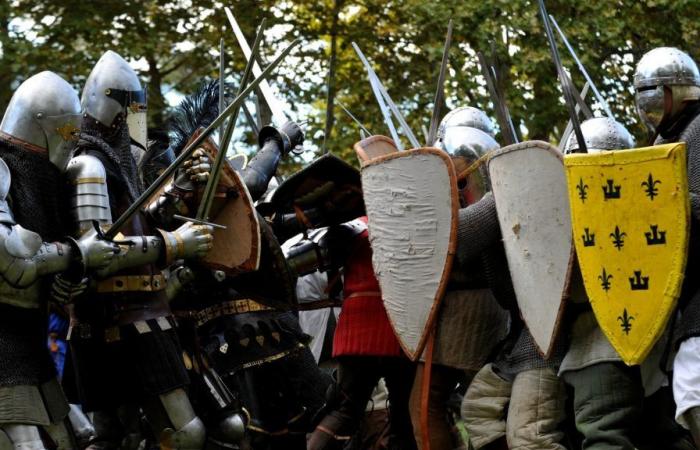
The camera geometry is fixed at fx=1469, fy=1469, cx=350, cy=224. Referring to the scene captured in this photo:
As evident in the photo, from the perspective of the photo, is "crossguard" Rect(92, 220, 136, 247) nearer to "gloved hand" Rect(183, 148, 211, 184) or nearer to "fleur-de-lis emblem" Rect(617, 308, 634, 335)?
"gloved hand" Rect(183, 148, 211, 184)

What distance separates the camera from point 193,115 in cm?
696

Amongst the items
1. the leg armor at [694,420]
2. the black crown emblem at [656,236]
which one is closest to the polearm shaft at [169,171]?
the black crown emblem at [656,236]

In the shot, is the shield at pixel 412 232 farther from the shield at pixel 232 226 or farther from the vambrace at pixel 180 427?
the vambrace at pixel 180 427

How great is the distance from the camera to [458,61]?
43.5 ft

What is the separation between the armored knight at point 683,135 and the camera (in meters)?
5.29

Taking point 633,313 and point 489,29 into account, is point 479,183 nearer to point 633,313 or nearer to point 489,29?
point 633,313

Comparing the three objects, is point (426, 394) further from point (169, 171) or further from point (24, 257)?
point (24, 257)

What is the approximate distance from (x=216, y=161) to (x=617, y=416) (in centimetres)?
200

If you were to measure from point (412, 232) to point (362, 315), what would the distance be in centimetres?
94

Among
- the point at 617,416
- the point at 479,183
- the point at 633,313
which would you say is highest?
the point at 479,183

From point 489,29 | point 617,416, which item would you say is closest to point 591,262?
point 617,416

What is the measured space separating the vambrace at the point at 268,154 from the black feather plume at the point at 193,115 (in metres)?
0.29

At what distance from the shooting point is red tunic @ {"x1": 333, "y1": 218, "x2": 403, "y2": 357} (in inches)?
269

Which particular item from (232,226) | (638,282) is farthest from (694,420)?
(232,226)
